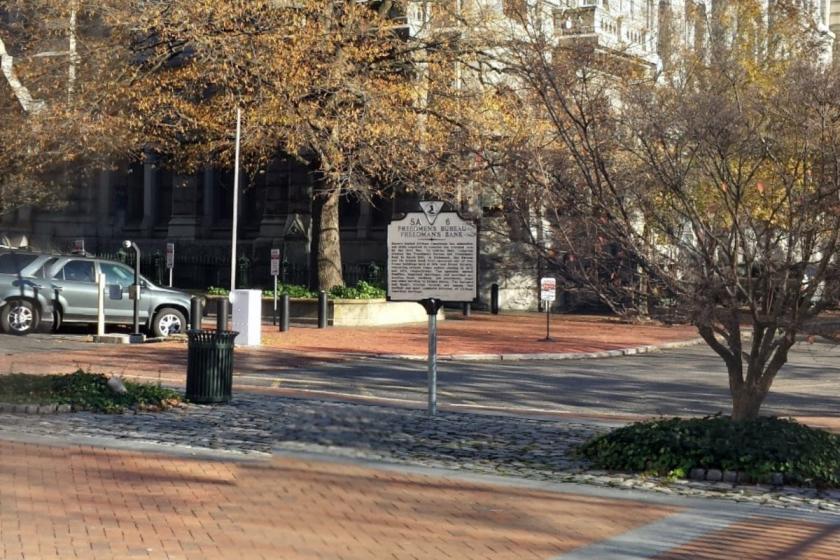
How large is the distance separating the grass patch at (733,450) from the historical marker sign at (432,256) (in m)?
3.30

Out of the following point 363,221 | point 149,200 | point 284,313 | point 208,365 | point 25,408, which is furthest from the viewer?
point 149,200

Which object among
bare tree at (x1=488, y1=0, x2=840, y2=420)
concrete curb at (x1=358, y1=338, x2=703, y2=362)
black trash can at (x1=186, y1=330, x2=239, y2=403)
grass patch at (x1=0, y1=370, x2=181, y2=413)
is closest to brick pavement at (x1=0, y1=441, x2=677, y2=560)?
bare tree at (x1=488, y1=0, x2=840, y2=420)

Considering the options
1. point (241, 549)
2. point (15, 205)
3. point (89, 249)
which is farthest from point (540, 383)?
point (89, 249)

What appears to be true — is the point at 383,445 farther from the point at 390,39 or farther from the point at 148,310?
the point at 390,39

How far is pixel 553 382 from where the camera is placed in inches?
813

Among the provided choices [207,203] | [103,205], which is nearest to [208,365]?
[207,203]

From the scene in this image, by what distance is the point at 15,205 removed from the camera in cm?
4519

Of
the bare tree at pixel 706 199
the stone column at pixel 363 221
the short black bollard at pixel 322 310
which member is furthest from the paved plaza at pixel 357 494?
the stone column at pixel 363 221

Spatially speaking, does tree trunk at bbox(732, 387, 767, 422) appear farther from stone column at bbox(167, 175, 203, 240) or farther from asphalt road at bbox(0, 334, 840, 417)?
stone column at bbox(167, 175, 203, 240)

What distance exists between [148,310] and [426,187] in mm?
6793

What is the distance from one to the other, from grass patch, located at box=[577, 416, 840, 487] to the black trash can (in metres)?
5.26

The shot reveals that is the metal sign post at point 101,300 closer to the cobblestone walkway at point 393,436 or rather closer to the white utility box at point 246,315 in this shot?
the white utility box at point 246,315

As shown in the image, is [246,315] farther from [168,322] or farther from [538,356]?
[538,356]

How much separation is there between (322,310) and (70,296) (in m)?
6.92
